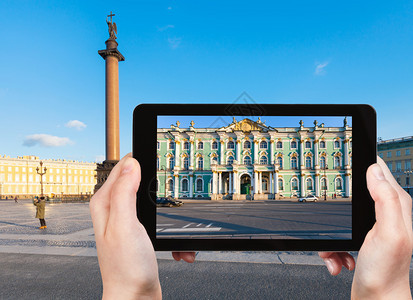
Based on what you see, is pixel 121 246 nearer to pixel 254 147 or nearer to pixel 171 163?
pixel 171 163

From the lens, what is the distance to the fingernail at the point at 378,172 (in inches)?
63.9

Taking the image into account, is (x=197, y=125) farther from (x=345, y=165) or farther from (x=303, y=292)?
(x=303, y=292)

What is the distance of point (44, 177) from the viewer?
8206 centimetres

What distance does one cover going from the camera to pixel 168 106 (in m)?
1.90

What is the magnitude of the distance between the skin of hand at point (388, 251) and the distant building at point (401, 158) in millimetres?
70932

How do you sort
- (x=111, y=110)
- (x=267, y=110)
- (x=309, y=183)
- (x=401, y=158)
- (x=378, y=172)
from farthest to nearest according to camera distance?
(x=401, y=158) < (x=111, y=110) < (x=309, y=183) < (x=267, y=110) < (x=378, y=172)

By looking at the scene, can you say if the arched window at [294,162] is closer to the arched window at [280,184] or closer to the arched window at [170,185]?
the arched window at [280,184]

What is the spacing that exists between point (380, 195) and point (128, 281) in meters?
1.46

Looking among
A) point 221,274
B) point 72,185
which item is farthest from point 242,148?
point 72,185

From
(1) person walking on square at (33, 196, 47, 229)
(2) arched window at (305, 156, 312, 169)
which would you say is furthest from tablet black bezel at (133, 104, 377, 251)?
(1) person walking on square at (33, 196, 47, 229)

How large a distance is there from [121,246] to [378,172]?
1559 mm

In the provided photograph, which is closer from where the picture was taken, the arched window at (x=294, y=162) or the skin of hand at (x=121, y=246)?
the skin of hand at (x=121, y=246)

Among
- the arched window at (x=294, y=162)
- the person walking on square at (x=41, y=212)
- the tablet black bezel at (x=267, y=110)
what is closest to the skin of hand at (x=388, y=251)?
the tablet black bezel at (x=267, y=110)

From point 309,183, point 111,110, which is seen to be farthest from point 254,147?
point 111,110
